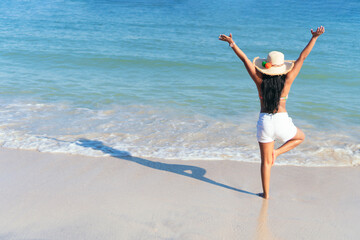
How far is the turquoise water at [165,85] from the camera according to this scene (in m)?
5.74

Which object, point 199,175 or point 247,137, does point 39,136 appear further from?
point 247,137

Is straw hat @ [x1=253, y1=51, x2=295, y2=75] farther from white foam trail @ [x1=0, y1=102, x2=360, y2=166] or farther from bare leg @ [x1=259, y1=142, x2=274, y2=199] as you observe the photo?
white foam trail @ [x1=0, y1=102, x2=360, y2=166]

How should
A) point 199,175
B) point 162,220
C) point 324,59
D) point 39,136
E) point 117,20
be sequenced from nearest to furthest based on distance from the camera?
point 162,220
point 199,175
point 39,136
point 324,59
point 117,20

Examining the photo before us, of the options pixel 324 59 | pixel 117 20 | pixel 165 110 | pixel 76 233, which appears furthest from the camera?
pixel 117 20

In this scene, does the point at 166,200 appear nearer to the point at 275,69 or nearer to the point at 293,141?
the point at 293,141

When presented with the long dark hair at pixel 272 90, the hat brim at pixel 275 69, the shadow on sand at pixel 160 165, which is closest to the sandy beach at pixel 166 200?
the shadow on sand at pixel 160 165

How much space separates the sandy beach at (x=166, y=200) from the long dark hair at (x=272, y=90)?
3.79 feet

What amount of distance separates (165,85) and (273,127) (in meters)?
6.27

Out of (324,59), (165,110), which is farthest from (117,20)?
(165,110)

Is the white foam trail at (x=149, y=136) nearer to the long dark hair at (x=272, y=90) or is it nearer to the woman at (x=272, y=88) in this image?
the woman at (x=272, y=88)

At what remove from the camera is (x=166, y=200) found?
3.92m

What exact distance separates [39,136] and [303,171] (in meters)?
4.16

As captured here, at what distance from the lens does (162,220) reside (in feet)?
11.5

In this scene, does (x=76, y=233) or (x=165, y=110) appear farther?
(x=165, y=110)
